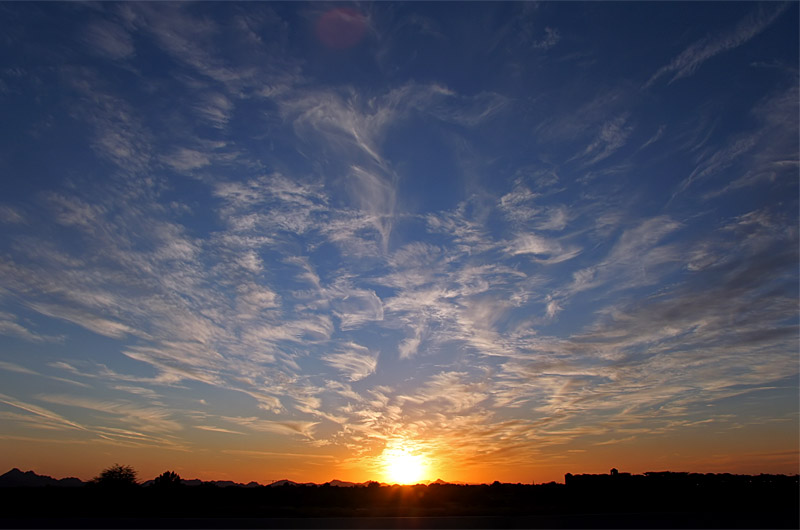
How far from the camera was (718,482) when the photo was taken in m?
46.1

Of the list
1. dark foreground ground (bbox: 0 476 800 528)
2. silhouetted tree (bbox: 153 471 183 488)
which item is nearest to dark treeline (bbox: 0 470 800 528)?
dark foreground ground (bbox: 0 476 800 528)

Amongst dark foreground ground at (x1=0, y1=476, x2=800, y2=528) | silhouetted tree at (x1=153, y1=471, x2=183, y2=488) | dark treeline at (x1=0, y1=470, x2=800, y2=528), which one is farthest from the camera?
silhouetted tree at (x1=153, y1=471, x2=183, y2=488)

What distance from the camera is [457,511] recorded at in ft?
84.2

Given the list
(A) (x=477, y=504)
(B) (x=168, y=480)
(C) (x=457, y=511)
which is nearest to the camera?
(C) (x=457, y=511)

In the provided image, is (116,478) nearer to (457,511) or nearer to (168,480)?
(168,480)

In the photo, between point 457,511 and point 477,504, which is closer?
point 457,511

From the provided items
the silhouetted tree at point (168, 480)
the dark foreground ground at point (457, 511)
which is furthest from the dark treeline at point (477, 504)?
the silhouetted tree at point (168, 480)

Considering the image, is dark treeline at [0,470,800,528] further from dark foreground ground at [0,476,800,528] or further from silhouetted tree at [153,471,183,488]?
silhouetted tree at [153,471,183,488]

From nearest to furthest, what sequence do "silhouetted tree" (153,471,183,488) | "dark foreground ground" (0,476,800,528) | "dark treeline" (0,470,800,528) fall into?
"dark foreground ground" (0,476,800,528) < "dark treeline" (0,470,800,528) < "silhouetted tree" (153,471,183,488)

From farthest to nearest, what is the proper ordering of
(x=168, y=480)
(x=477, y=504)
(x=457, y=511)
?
1. (x=168, y=480)
2. (x=477, y=504)
3. (x=457, y=511)

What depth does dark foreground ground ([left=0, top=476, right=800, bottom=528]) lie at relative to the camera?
56.3ft

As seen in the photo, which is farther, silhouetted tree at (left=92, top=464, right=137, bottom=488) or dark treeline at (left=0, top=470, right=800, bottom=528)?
silhouetted tree at (left=92, top=464, right=137, bottom=488)

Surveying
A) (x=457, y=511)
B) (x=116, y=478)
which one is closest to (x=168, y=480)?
(x=116, y=478)

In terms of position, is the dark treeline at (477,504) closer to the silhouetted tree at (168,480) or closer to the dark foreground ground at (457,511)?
the dark foreground ground at (457,511)
